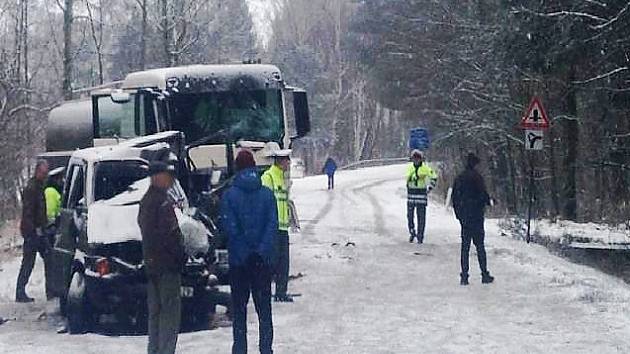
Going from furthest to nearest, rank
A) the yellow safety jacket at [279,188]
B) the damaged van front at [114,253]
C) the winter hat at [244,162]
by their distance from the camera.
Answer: the yellow safety jacket at [279,188] → the damaged van front at [114,253] → the winter hat at [244,162]

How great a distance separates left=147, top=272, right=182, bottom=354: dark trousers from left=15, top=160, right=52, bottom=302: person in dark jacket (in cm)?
628

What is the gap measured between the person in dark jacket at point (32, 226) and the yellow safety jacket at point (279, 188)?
3697 millimetres

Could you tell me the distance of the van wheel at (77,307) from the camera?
40.8 feet

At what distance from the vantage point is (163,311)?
961 cm

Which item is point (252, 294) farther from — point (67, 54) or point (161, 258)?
point (67, 54)

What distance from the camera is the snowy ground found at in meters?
11.5

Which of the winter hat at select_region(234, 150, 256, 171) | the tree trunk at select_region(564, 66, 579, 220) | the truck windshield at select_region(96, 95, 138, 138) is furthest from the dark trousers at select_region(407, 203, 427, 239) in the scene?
the winter hat at select_region(234, 150, 256, 171)

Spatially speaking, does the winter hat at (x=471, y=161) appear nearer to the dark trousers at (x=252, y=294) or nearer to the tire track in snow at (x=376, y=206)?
the dark trousers at (x=252, y=294)

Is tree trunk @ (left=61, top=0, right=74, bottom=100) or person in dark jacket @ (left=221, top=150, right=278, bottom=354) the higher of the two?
tree trunk @ (left=61, top=0, right=74, bottom=100)

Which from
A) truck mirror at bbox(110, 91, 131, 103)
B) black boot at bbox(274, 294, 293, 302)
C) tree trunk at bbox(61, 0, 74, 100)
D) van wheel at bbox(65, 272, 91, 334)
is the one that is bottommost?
black boot at bbox(274, 294, 293, 302)

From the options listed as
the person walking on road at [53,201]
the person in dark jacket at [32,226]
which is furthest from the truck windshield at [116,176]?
the person in dark jacket at [32,226]

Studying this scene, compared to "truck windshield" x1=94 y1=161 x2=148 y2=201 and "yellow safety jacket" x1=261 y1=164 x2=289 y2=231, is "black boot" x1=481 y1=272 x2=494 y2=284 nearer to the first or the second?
"yellow safety jacket" x1=261 y1=164 x2=289 y2=231

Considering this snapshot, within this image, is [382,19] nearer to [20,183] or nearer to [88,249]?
[20,183]

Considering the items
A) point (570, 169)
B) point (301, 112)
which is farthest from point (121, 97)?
point (570, 169)
